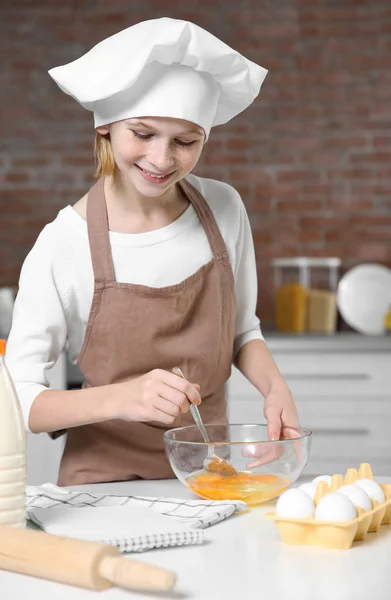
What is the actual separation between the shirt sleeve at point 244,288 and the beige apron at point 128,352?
4.9 inches

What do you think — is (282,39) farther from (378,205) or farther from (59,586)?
(59,586)

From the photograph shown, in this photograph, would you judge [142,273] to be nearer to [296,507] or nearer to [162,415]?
[162,415]

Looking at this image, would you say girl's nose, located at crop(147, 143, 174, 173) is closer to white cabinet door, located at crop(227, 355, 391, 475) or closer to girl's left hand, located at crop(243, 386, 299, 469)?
girl's left hand, located at crop(243, 386, 299, 469)

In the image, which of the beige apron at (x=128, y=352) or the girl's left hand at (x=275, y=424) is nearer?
the girl's left hand at (x=275, y=424)

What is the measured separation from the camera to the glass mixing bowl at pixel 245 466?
1264mm

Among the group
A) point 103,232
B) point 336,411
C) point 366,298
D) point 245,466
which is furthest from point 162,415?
point 366,298

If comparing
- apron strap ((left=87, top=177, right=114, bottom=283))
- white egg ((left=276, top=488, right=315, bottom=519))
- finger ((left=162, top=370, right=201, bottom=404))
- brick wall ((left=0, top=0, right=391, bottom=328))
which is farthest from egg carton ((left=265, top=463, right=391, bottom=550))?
brick wall ((left=0, top=0, right=391, bottom=328))

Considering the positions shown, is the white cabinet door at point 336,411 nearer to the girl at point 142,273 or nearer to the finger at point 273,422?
the girl at point 142,273

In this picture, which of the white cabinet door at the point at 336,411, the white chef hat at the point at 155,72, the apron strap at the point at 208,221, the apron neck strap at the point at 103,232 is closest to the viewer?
the white chef hat at the point at 155,72

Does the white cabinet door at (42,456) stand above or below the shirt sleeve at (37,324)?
below

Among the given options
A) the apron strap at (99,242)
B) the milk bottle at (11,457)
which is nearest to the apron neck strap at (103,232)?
the apron strap at (99,242)

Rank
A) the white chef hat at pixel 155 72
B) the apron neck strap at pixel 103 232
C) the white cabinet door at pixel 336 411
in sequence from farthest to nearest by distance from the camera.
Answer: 1. the white cabinet door at pixel 336 411
2. the apron neck strap at pixel 103 232
3. the white chef hat at pixel 155 72

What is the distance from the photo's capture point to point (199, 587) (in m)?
0.94

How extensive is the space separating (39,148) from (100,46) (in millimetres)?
2711
